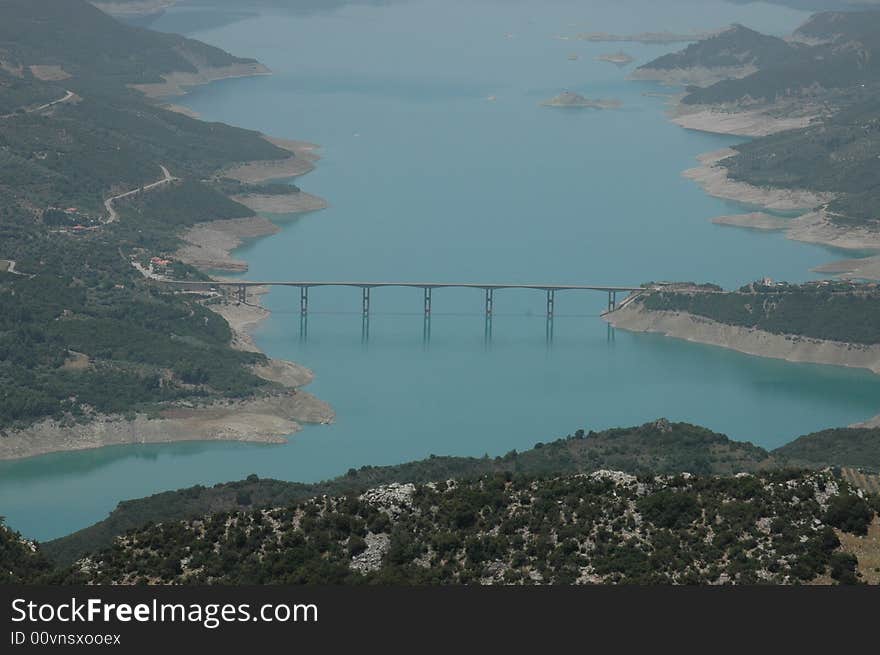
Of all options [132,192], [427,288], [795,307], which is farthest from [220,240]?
[795,307]

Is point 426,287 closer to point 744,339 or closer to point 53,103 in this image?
point 744,339

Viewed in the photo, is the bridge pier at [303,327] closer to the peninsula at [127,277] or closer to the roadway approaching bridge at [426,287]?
the roadway approaching bridge at [426,287]

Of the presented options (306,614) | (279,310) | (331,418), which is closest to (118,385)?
(331,418)

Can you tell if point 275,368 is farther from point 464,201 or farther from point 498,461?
point 464,201

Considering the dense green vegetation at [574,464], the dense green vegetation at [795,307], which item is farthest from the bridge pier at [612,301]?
the dense green vegetation at [574,464]

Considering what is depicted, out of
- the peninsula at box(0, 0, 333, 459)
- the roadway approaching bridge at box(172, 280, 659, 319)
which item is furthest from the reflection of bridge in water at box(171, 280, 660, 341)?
the peninsula at box(0, 0, 333, 459)

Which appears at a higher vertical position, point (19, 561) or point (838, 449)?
point (19, 561)

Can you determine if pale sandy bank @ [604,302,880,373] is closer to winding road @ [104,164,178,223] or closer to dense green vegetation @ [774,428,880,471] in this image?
dense green vegetation @ [774,428,880,471]

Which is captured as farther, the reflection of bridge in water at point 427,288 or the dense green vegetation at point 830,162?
the dense green vegetation at point 830,162
